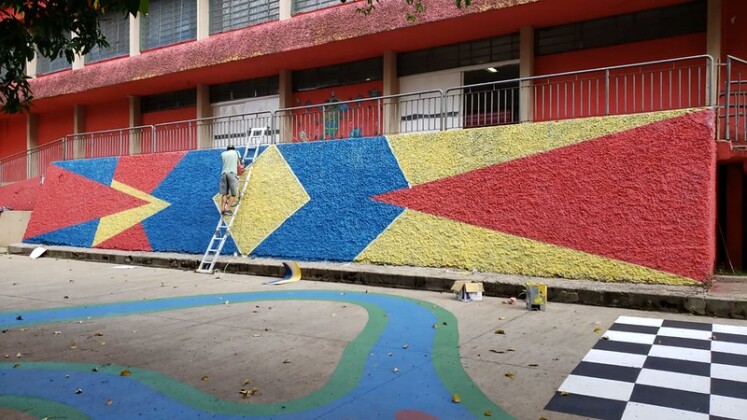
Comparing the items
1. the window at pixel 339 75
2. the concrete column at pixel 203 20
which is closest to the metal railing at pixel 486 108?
the window at pixel 339 75

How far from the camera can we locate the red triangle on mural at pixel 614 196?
7.52 meters

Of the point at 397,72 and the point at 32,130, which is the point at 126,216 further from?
the point at 32,130

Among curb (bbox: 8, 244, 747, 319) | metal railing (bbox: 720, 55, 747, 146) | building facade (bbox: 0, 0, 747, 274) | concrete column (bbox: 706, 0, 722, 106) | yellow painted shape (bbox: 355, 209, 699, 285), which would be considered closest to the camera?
curb (bbox: 8, 244, 747, 319)

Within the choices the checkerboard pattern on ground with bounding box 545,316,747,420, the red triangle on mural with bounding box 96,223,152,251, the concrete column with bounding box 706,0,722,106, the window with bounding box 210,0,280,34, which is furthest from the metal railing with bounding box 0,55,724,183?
the checkerboard pattern on ground with bounding box 545,316,747,420

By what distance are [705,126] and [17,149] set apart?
84.7 ft

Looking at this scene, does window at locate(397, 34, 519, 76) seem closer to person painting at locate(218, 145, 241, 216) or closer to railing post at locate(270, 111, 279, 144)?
railing post at locate(270, 111, 279, 144)

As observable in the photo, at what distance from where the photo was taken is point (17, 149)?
2383 centimetres

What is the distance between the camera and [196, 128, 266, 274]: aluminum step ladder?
36.9ft

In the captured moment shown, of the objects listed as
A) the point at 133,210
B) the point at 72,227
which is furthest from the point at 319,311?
the point at 72,227

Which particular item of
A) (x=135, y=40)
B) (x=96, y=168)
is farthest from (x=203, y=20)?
(x=96, y=168)

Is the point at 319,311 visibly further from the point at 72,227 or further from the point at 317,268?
the point at 72,227

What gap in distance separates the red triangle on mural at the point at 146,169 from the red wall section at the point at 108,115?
6.67 meters

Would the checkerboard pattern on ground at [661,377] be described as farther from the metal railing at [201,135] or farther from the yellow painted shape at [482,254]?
the metal railing at [201,135]

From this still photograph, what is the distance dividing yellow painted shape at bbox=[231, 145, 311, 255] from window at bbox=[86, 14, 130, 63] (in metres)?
10.3
